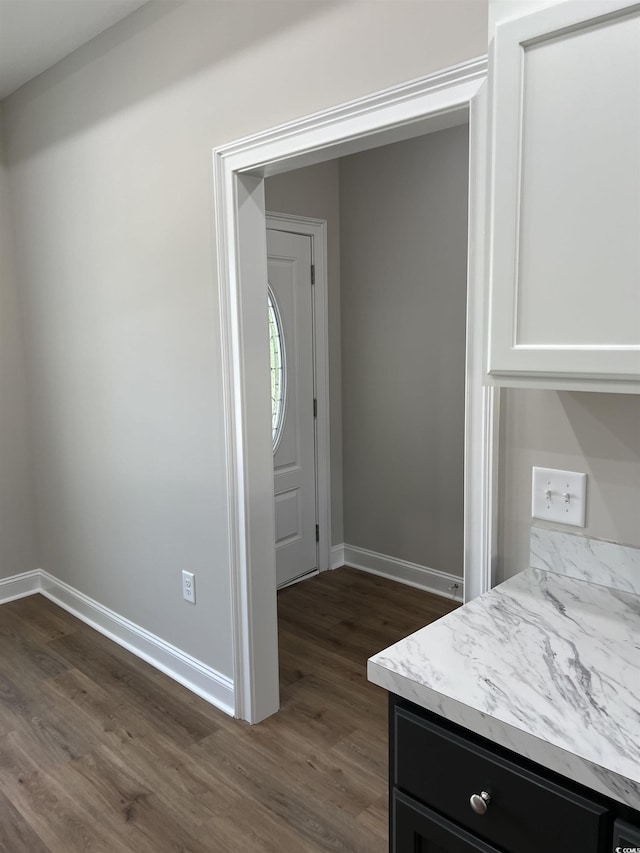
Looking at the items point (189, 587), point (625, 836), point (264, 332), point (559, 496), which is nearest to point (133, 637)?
point (189, 587)

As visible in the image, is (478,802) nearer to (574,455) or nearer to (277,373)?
(574,455)

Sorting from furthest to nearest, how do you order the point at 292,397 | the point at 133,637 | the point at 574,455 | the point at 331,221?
the point at 331,221 → the point at 292,397 → the point at 133,637 → the point at 574,455

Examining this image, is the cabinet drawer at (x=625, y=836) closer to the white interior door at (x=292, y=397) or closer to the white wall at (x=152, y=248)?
the white wall at (x=152, y=248)

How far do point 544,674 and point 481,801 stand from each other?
0.24 m

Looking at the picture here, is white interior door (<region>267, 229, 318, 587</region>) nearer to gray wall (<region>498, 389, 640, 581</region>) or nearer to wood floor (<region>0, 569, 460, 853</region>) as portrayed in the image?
wood floor (<region>0, 569, 460, 853</region>)

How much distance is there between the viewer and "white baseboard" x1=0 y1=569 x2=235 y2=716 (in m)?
2.69

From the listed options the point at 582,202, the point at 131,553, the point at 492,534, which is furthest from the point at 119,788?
the point at 582,202

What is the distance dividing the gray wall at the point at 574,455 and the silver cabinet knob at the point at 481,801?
63 centimetres

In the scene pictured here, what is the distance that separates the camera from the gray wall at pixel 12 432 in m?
3.60

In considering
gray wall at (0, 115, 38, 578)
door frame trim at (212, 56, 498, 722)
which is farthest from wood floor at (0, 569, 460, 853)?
gray wall at (0, 115, 38, 578)

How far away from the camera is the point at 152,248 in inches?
104

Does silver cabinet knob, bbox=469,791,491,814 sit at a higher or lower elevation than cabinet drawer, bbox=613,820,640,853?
lower

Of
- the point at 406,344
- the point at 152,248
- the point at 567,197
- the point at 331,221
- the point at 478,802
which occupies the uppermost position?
the point at 331,221

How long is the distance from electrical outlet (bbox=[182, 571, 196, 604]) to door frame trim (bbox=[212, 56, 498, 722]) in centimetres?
30
